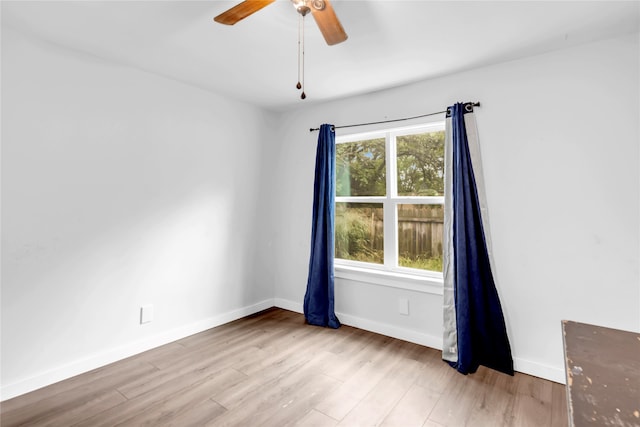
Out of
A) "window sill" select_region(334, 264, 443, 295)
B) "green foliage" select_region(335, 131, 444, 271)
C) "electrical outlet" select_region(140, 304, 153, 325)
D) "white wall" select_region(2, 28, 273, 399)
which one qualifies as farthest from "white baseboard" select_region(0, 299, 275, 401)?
"green foliage" select_region(335, 131, 444, 271)

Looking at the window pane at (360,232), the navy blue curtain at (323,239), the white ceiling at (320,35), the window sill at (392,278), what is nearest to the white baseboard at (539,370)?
the window sill at (392,278)

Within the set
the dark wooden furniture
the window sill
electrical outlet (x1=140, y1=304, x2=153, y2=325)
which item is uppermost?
the dark wooden furniture

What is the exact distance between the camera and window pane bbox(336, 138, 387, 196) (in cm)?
311

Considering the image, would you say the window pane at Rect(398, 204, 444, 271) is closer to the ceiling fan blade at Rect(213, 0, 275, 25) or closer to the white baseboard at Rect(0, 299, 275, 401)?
the white baseboard at Rect(0, 299, 275, 401)

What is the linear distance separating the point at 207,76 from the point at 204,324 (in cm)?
233

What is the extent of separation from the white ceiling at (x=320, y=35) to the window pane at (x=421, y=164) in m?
0.56

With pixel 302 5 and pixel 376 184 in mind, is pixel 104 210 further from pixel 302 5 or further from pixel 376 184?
pixel 376 184

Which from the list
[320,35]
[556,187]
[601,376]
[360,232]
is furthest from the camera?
[360,232]

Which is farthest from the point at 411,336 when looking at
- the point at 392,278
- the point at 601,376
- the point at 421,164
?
the point at 601,376

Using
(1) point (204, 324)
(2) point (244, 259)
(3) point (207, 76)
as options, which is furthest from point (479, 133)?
(1) point (204, 324)

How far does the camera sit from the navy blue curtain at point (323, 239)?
3.13 meters

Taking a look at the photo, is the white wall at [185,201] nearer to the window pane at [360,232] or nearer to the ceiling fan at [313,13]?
the window pane at [360,232]

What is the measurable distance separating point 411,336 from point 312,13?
8.48 ft

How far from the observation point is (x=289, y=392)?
6.59 ft
